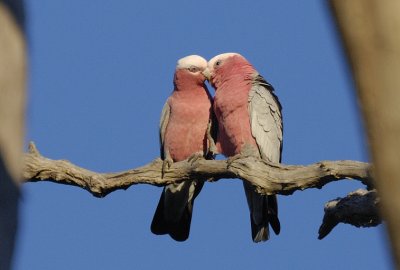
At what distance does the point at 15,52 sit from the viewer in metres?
1.90

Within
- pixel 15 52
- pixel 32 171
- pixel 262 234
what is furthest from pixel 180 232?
pixel 15 52

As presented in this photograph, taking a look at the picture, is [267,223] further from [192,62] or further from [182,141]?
[192,62]

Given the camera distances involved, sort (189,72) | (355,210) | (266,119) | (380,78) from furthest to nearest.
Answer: (189,72), (266,119), (355,210), (380,78)

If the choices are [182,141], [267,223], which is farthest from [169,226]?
[267,223]

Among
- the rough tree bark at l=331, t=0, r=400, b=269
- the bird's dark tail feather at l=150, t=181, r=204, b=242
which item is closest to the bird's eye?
the bird's dark tail feather at l=150, t=181, r=204, b=242

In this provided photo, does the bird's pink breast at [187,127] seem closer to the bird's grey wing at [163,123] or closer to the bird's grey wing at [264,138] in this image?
the bird's grey wing at [163,123]

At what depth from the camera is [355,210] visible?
6.09 m

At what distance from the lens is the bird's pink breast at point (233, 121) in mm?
7840

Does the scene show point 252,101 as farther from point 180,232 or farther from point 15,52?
point 15,52

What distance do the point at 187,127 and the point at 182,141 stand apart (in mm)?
163

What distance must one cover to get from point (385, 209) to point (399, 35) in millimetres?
362

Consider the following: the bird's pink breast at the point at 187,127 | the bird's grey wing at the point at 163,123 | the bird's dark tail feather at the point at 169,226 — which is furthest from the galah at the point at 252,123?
the bird's dark tail feather at the point at 169,226

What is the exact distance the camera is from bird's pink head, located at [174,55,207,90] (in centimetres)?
846

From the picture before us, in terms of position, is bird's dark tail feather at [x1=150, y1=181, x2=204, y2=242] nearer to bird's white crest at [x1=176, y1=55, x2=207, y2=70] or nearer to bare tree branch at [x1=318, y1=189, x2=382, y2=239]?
bird's white crest at [x1=176, y1=55, x2=207, y2=70]
